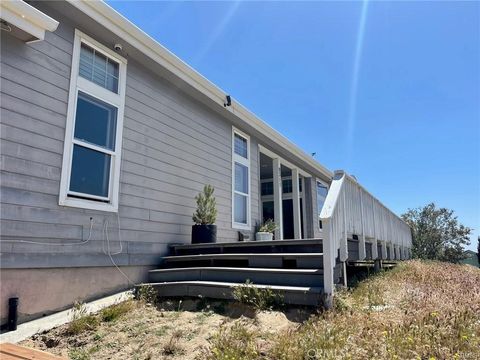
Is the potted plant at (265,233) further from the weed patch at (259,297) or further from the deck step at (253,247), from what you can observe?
the weed patch at (259,297)

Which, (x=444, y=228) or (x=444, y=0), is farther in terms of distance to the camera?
(x=444, y=228)

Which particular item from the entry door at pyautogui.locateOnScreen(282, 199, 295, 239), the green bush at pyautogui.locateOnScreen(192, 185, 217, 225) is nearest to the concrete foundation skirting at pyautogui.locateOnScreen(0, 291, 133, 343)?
the green bush at pyautogui.locateOnScreen(192, 185, 217, 225)

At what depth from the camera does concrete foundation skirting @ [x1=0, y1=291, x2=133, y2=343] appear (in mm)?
3251

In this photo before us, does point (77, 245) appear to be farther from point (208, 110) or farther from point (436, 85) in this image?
point (436, 85)

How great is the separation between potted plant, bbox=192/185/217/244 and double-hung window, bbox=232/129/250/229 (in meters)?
1.66

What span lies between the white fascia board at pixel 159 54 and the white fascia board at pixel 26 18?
0.61 meters

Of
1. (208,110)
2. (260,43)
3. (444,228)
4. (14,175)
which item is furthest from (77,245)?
(444,228)

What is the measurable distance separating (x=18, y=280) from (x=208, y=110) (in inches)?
187

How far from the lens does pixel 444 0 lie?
7203 millimetres

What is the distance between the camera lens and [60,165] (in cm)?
414

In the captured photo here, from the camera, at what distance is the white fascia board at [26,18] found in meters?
3.53

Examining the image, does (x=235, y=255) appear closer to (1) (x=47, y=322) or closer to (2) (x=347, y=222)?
(2) (x=347, y=222)

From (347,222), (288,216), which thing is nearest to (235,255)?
(347,222)

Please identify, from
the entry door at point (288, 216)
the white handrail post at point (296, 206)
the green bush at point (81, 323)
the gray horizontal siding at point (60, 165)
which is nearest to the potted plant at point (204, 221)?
the gray horizontal siding at point (60, 165)
